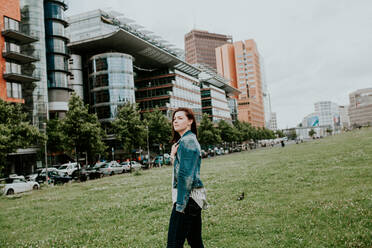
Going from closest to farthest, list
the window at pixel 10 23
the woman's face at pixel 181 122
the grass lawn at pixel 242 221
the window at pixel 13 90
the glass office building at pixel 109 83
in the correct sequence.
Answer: the woman's face at pixel 181 122
the grass lawn at pixel 242 221
the window at pixel 13 90
the window at pixel 10 23
the glass office building at pixel 109 83

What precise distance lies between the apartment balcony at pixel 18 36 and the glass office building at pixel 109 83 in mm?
20411

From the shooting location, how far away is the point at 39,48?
200ft

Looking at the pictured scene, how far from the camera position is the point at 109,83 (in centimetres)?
7381

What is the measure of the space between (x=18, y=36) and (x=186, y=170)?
59966mm

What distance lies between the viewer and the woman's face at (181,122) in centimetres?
470

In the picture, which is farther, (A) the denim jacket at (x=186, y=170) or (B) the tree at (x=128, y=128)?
(B) the tree at (x=128, y=128)

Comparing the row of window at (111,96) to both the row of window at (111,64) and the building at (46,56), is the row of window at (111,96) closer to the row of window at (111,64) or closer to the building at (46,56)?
the row of window at (111,64)

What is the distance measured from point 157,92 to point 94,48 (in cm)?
2341

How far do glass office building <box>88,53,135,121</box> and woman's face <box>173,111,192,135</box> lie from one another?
2749 inches

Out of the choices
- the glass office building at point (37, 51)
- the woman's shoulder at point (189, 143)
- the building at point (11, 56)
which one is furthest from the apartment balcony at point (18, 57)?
the woman's shoulder at point (189, 143)

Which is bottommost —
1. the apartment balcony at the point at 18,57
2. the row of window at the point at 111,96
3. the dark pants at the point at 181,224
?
the dark pants at the point at 181,224

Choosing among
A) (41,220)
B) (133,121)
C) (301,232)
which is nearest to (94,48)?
(133,121)

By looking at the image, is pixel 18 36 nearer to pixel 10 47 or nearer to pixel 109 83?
pixel 10 47

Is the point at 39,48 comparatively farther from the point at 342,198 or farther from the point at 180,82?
the point at 342,198
